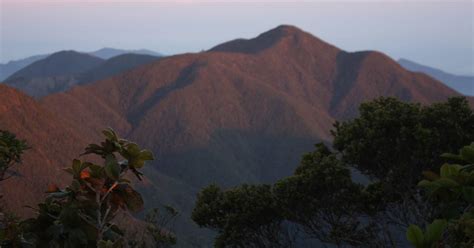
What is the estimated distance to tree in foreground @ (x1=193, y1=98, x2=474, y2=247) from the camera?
22172mm

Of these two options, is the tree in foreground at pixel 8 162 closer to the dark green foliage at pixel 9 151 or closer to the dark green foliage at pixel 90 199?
the dark green foliage at pixel 9 151

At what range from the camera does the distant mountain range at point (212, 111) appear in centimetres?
8431

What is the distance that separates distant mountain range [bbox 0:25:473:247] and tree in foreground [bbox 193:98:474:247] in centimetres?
4275

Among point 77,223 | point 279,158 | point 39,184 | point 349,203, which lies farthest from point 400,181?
point 279,158

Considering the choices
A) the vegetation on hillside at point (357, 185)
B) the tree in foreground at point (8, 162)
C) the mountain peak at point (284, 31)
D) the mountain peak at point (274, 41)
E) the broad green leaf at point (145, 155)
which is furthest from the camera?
the mountain peak at point (284, 31)

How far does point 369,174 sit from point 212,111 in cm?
10358

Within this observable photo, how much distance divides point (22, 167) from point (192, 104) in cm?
5936

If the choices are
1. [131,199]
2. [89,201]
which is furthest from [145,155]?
[89,201]

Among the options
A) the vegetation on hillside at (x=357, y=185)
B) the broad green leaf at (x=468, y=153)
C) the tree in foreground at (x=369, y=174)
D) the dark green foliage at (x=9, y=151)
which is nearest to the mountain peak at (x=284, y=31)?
the vegetation on hillside at (x=357, y=185)

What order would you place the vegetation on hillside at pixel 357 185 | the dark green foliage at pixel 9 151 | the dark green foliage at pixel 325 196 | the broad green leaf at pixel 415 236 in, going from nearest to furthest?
the broad green leaf at pixel 415 236 → the dark green foliage at pixel 9 151 → the vegetation on hillside at pixel 357 185 → the dark green foliage at pixel 325 196

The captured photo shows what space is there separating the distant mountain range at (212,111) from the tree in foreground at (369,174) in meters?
42.7

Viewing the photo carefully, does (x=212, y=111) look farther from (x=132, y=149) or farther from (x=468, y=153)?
(x=132, y=149)

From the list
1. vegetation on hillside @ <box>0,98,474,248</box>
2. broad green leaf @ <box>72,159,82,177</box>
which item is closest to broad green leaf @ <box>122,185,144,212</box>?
broad green leaf @ <box>72,159,82,177</box>

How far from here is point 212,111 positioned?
127125 mm
